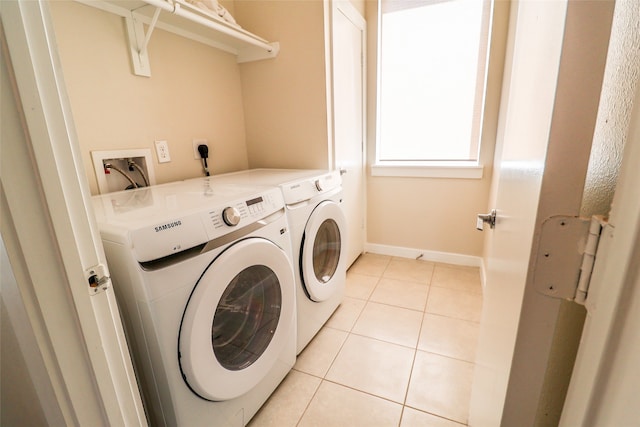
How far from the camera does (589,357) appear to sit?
1.12 feet

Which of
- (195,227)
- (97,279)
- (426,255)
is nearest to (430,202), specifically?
(426,255)

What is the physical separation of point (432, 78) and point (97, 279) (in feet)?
8.08

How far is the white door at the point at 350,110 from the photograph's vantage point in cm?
184

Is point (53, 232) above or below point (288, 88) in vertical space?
below

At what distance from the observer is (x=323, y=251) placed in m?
1.62

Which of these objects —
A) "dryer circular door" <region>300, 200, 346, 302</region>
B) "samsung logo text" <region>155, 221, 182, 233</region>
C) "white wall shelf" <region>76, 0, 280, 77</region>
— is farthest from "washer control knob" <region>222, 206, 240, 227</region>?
"white wall shelf" <region>76, 0, 280, 77</region>

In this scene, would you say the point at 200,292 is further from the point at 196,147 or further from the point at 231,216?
the point at 196,147


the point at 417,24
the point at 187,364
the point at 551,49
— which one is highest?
the point at 417,24

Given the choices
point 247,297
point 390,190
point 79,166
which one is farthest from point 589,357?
point 390,190

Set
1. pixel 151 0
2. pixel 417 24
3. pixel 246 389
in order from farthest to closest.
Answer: pixel 417 24
pixel 151 0
pixel 246 389

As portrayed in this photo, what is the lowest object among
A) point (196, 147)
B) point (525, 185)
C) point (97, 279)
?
point (97, 279)

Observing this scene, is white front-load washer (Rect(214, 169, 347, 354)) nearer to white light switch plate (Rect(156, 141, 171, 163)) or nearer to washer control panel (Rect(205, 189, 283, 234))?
washer control panel (Rect(205, 189, 283, 234))

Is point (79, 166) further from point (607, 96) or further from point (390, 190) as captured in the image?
point (390, 190)

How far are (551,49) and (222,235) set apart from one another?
818mm
